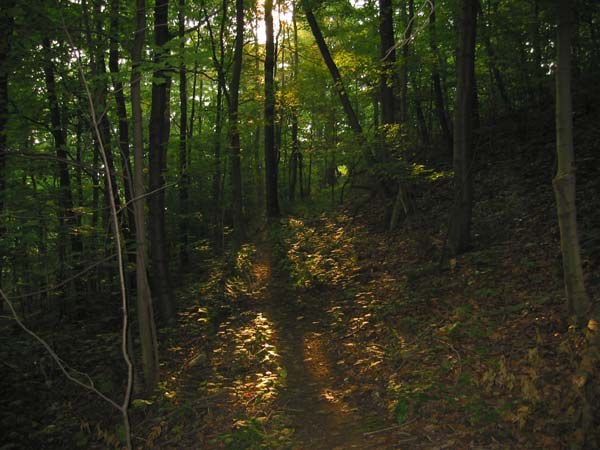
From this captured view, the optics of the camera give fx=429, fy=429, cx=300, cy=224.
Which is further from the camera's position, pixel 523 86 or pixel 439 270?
pixel 523 86

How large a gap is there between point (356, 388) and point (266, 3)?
14214mm

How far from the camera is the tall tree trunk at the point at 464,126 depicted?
8562mm

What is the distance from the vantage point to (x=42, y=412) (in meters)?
6.80

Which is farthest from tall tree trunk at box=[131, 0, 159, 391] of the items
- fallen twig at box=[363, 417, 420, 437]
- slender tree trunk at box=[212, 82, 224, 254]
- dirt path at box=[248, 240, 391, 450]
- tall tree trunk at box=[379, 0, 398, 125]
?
tall tree trunk at box=[379, 0, 398, 125]

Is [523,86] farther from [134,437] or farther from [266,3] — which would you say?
[134,437]

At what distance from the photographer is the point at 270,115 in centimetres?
1562

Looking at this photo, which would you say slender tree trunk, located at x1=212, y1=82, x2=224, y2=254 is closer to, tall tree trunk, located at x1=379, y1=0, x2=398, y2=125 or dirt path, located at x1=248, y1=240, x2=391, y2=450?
dirt path, located at x1=248, y1=240, x2=391, y2=450

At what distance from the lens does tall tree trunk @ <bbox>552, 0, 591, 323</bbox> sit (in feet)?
16.1

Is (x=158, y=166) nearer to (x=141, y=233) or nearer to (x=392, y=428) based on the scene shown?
(x=141, y=233)

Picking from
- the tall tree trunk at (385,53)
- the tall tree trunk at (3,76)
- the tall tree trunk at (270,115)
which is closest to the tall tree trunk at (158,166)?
the tall tree trunk at (3,76)

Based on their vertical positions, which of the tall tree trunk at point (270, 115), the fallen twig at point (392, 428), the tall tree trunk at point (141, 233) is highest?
the tall tree trunk at point (270, 115)

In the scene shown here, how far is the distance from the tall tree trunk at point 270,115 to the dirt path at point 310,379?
6.87m

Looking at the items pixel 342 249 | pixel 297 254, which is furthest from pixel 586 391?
pixel 297 254

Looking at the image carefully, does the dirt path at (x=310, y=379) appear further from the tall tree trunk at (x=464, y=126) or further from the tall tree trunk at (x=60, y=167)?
the tall tree trunk at (x=60, y=167)
